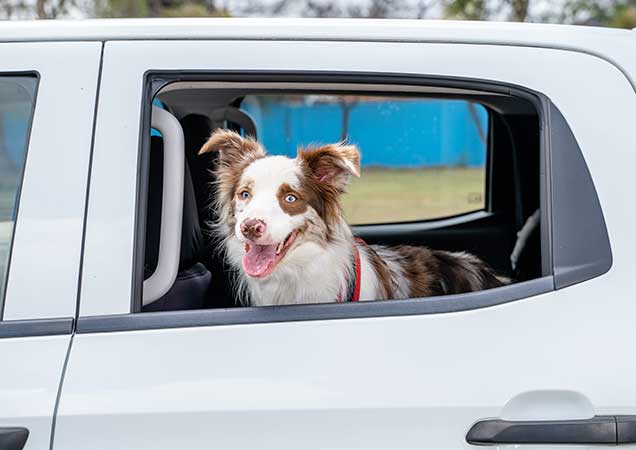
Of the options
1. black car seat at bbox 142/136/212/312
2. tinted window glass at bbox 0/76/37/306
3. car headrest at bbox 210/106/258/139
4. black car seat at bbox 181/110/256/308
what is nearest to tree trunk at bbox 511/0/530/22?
car headrest at bbox 210/106/258/139

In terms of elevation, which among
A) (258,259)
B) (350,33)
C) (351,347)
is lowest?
(351,347)

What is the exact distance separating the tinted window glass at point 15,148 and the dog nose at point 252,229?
57cm

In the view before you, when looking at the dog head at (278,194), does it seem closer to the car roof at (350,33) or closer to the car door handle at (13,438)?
the car roof at (350,33)

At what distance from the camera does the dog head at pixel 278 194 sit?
6.84 feet

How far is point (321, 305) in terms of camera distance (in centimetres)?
170

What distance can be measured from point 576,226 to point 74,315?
1.13 meters

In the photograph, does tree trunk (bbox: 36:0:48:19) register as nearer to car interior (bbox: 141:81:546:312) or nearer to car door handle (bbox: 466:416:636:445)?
car interior (bbox: 141:81:546:312)

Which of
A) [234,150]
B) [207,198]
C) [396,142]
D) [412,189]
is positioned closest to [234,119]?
[207,198]

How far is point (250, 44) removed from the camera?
1.77m

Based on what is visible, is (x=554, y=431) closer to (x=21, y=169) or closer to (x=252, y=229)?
(x=252, y=229)

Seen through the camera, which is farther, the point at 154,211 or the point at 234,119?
the point at 234,119

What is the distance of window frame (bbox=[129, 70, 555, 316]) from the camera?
5.46 ft

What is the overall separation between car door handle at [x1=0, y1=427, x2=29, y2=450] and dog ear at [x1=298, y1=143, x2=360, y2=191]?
111cm

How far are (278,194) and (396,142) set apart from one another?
7457 millimetres
